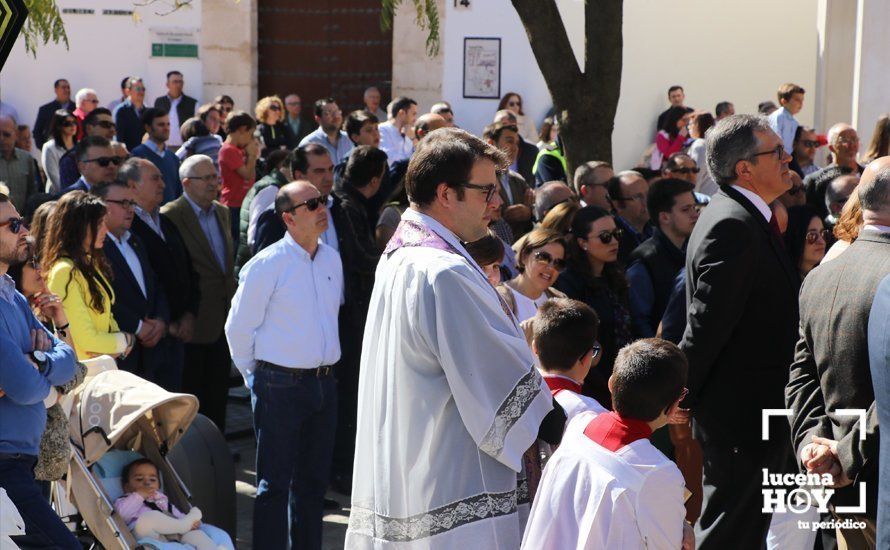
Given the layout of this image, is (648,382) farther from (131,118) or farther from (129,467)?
(131,118)

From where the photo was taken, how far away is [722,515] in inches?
203

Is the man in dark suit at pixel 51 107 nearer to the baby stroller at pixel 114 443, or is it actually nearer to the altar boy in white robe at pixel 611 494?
the baby stroller at pixel 114 443

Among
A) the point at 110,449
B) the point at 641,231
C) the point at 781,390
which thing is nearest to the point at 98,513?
the point at 110,449

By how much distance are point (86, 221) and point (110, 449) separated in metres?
1.33

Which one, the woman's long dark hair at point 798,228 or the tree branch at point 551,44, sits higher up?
the tree branch at point 551,44

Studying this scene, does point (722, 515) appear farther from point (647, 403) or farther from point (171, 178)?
point (171, 178)

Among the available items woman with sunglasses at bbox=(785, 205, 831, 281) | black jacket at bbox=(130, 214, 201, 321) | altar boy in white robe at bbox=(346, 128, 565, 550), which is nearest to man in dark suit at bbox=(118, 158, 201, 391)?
black jacket at bbox=(130, 214, 201, 321)

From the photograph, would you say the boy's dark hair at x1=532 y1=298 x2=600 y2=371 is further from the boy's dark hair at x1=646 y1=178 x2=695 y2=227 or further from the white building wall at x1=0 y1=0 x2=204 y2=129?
the white building wall at x1=0 y1=0 x2=204 y2=129

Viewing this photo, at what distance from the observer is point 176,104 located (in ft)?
57.4

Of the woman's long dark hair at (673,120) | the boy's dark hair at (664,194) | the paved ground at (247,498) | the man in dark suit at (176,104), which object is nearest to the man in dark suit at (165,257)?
the paved ground at (247,498)

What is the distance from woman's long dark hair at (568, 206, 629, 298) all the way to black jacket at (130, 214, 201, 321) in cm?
243

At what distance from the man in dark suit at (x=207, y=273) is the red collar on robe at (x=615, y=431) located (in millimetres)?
4608

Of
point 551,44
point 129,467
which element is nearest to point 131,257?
point 129,467

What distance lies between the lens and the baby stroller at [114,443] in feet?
17.4
